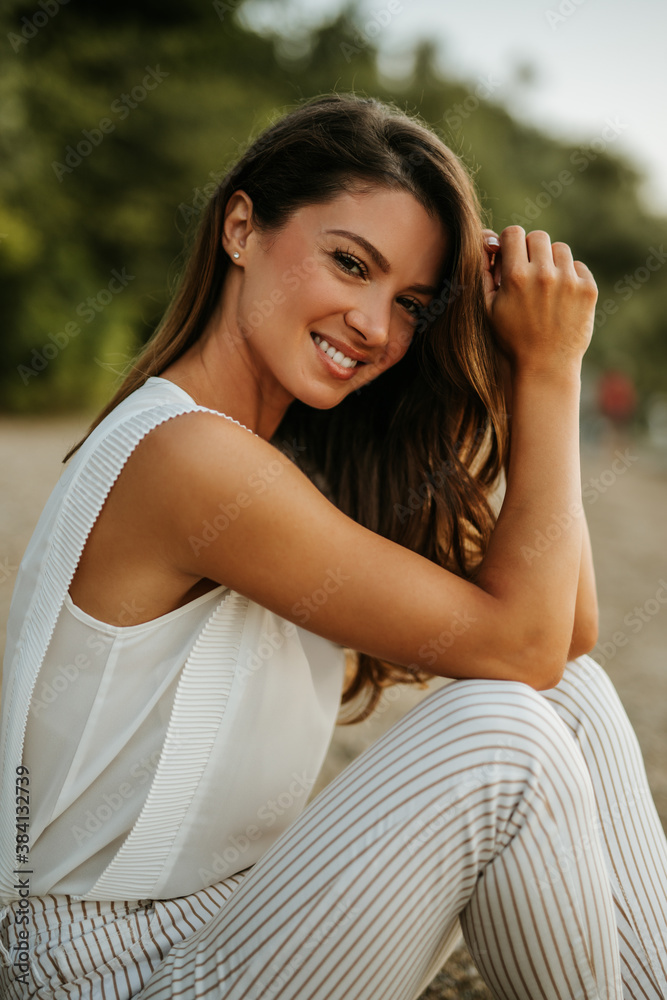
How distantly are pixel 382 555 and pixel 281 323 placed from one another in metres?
0.65

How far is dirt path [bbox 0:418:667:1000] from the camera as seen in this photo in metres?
3.36

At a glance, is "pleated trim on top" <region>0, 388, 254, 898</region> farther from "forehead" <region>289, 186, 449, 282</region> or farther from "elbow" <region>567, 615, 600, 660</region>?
"elbow" <region>567, 615, 600, 660</region>

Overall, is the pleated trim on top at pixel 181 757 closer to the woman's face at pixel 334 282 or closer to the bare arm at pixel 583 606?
the woman's face at pixel 334 282

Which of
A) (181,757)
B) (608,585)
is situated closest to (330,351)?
(181,757)

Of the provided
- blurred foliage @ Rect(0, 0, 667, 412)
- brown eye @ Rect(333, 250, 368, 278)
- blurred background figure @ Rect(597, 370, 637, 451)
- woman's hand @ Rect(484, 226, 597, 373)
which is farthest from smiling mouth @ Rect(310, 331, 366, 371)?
blurred background figure @ Rect(597, 370, 637, 451)

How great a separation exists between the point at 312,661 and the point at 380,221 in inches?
38.9

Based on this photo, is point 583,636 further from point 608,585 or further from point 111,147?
point 111,147

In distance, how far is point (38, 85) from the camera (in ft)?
44.5

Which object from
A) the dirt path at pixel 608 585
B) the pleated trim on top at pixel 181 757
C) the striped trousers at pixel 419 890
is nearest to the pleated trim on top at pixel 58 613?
the pleated trim on top at pixel 181 757

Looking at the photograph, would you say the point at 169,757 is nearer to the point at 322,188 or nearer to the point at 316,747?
the point at 316,747

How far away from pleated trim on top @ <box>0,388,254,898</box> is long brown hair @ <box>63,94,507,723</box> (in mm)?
305

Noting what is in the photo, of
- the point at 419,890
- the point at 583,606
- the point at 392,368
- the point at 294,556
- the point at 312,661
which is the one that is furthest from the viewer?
the point at 392,368

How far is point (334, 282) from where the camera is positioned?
1.84 metres

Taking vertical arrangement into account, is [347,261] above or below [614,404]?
below
